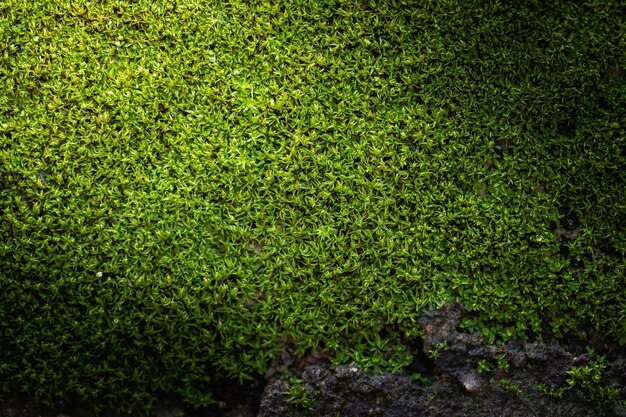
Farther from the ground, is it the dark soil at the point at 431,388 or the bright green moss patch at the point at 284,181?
the bright green moss patch at the point at 284,181

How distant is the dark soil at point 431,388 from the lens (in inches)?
84.7

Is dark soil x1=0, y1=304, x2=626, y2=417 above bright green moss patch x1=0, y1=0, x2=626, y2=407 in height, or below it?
below

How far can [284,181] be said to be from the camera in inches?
85.5

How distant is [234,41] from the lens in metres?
2.21

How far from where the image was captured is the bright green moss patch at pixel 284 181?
2131mm

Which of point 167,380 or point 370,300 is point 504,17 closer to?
point 370,300

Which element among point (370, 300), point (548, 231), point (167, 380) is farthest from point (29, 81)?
point (548, 231)

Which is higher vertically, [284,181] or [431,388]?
[284,181]

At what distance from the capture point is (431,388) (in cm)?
218

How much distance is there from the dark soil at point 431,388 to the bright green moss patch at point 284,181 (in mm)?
80

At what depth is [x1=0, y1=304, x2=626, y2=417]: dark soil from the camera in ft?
7.06

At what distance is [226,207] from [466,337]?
40.3 inches

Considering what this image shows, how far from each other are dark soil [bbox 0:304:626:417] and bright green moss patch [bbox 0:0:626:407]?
8 cm

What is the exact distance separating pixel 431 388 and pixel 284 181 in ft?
3.11
